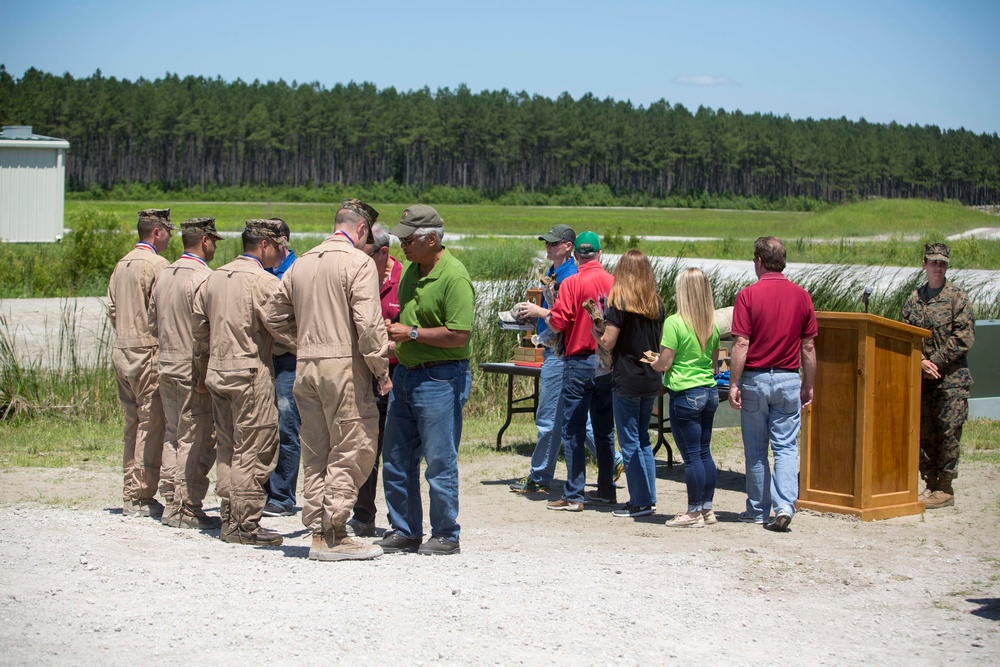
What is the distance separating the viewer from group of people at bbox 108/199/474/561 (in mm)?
5801

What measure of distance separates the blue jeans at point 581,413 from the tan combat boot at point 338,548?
7.27 ft

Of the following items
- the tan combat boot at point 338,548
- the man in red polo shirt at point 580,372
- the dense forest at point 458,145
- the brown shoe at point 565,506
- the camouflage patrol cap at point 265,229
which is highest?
the dense forest at point 458,145

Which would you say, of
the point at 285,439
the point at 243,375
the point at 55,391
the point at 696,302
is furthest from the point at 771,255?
the point at 55,391

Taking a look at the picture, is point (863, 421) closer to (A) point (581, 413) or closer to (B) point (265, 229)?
(A) point (581, 413)

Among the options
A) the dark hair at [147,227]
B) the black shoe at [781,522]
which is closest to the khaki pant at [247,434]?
the dark hair at [147,227]

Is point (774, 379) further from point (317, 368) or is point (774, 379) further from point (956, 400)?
point (317, 368)

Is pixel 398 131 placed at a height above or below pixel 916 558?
above

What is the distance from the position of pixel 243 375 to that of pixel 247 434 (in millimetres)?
353

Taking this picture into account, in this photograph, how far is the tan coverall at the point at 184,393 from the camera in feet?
22.2

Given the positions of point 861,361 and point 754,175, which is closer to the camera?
point 861,361

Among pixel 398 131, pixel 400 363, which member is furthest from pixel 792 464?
pixel 398 131

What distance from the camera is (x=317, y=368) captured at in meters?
5.74

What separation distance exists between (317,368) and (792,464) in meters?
3.35

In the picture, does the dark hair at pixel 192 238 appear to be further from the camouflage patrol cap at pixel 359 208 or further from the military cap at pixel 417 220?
the military cap at pixel 417 220
